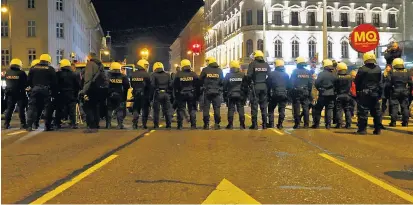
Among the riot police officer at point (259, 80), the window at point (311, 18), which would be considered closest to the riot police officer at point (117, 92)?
the riot police officer at point (259, 80)

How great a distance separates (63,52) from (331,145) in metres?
51.5

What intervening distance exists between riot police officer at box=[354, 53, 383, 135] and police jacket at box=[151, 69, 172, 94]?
522 centimetres

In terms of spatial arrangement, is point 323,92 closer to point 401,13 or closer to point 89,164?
point 89,164

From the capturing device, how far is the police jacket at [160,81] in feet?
45.0

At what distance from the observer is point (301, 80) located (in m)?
13.9

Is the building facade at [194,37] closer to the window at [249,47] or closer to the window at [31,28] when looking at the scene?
the window at [249,47]

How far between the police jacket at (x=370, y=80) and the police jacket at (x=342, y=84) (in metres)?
1.60

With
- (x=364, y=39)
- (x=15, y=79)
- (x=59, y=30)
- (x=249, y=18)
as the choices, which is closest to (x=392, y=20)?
(x=249, y=18)

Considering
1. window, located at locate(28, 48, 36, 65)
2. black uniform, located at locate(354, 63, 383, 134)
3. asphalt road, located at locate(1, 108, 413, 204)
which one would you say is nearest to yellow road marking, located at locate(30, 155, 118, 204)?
asphalt road, located at locate(1, 108, 413, 204)

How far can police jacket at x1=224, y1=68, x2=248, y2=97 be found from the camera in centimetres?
1367

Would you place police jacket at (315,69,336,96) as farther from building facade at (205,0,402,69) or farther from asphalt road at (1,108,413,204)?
building facade at (205,0,402,69)

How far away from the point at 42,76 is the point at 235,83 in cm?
529

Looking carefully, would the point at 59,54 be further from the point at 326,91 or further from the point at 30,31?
the point at 326,91

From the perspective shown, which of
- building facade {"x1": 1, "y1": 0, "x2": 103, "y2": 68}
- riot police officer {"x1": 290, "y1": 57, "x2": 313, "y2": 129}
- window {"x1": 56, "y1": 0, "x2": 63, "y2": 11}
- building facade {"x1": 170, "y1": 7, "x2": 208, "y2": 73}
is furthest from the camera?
building facade {"x1": 170, "y1": 7, "x2": 208, "y2": 73}
